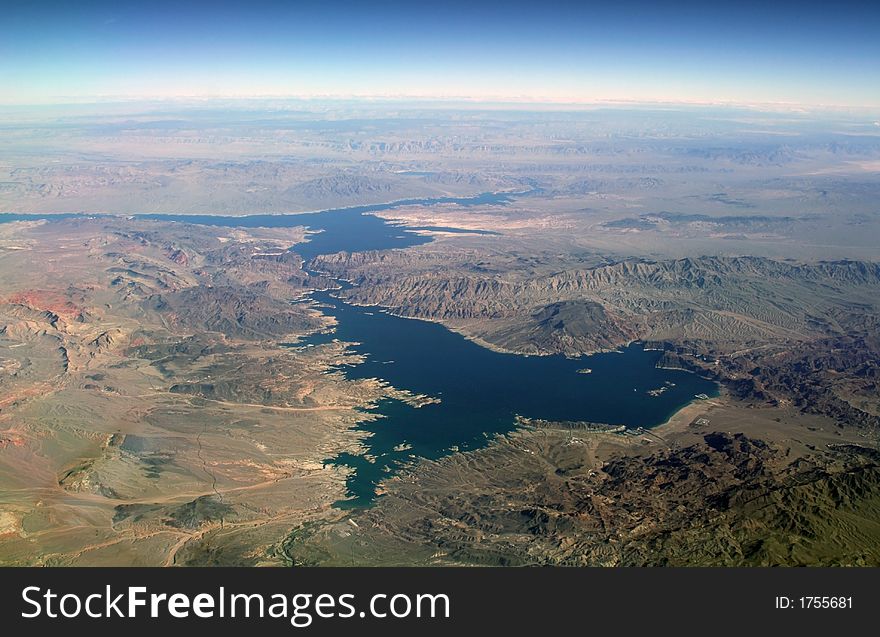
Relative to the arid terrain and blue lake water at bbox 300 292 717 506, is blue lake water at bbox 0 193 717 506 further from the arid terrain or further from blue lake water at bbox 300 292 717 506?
the arid terrain

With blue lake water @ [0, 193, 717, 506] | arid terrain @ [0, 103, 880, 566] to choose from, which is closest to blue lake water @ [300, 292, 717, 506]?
blue lake water @ [0, 193, 717, 506]

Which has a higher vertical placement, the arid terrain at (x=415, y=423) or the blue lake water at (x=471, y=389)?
the arid terrain at (x=415, y=423)

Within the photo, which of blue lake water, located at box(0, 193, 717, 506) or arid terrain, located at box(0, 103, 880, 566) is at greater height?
arid terrain, located at box(0, 103, 880, 566)

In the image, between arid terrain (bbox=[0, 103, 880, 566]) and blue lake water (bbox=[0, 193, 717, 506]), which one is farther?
blue lake water (bbox=[0, 193, 717, 506])

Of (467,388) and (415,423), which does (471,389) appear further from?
(415,423)

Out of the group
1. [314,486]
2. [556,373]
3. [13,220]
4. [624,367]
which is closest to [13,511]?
[314,486]

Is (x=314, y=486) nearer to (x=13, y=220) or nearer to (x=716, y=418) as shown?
(x=716, y=418)

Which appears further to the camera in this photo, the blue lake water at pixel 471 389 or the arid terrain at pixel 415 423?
the blue lake water at pixel 471 389

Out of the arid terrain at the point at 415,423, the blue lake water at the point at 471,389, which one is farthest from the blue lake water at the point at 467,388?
the arid terrain at the point at 415,423

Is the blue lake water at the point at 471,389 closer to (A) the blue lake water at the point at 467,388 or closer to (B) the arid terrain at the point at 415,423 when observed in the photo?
(A) the blue lake water at the point at 467,388
